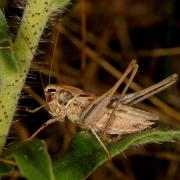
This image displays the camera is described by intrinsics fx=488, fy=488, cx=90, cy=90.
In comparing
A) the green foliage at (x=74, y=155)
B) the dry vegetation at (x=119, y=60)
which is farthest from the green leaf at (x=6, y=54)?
the dry vegetation at (x=119, y=60)

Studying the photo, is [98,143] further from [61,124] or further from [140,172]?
[140,172]

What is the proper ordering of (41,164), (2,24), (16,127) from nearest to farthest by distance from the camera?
(41,164), (2,24), (16,127)

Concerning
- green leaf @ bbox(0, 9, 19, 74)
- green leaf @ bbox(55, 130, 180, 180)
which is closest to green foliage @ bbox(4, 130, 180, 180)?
green leaf @ bbox(55, 130, 180, 180)

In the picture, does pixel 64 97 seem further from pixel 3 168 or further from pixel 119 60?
pixel 119 60

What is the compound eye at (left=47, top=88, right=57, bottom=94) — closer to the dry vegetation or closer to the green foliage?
the green foliage

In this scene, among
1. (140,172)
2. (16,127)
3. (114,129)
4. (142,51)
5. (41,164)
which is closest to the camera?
(41,164)

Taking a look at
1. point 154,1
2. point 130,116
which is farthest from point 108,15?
point 130,116

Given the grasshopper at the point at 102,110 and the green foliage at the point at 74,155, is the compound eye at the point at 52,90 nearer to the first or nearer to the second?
the grasshopper at the point at 102,110

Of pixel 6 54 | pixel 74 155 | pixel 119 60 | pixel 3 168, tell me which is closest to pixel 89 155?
pixel 74 155
